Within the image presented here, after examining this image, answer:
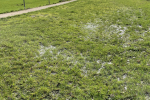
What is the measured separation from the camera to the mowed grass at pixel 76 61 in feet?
19.2

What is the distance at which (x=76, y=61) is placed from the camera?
26.3ft

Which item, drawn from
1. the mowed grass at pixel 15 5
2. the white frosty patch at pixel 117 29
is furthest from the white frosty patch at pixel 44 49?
the mowed grass at pixel 15 5

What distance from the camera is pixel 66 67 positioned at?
A: 7.46 meters

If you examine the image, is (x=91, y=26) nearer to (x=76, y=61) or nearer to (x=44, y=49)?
(x=44, y=49)

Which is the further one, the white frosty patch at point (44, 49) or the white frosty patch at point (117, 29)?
the white frosty patch at point (117, 29)

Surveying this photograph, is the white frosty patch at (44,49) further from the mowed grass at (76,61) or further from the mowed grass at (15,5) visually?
the mowed grass at (15,5)

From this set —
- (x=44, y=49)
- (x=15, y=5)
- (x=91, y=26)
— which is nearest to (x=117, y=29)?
(x=91, y=26)

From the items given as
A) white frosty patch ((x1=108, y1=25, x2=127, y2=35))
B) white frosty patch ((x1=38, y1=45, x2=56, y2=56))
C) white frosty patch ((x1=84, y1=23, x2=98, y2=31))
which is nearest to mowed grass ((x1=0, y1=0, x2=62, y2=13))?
white frosty patch ((x1=84, y1=23, x2=98, y2=31))

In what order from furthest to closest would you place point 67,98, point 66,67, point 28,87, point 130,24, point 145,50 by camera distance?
point 130,24 < point 145,50 < point 66,67 < point 28,87 < point 67,98

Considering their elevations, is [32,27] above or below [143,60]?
above

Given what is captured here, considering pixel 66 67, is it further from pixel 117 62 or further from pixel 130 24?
pixel 130 24

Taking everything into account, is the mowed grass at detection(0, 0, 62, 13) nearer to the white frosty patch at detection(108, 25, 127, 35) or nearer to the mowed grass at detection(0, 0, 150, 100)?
the mowed grass at detection(0, 0, 150, 100)

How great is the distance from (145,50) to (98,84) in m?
4.92

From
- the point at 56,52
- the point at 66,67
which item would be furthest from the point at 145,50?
the point at 56,52
